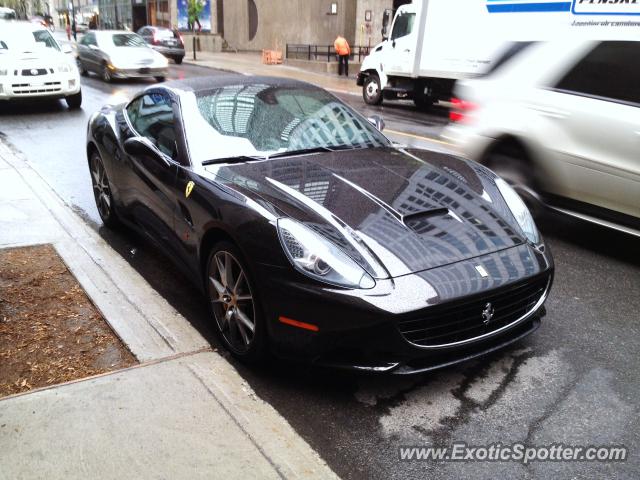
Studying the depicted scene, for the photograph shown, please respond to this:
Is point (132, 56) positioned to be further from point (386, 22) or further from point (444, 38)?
point (444, 38)

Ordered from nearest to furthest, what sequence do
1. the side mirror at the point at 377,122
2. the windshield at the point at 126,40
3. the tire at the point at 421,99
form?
the side mirror at the point at 377,122
the tire at the point at 421,99
the windshield at the point at 126,40

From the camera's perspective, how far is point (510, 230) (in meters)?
3.55

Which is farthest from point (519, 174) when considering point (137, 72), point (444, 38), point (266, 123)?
point (137, 72)

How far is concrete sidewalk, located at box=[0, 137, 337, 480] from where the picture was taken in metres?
2.60

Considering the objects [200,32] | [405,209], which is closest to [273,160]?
[405,209]

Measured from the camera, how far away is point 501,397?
3.21m

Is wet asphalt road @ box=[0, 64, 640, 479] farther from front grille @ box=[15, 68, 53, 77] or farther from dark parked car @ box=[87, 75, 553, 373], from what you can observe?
front grille @ box=[15, 68, 53, 77]

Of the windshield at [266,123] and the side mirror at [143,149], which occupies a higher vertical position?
the windshield at [266,123]

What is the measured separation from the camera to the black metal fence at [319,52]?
91.2ft

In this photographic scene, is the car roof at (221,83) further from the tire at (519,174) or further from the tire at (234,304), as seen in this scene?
the tire at (519,174)

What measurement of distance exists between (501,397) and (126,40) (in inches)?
773

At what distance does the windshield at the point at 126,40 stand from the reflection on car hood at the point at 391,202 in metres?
17.4

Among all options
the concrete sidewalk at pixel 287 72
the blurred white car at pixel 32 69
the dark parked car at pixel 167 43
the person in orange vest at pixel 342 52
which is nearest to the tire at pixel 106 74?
the blurred white car at pixel 32 69

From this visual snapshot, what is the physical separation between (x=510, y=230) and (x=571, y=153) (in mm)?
2138
